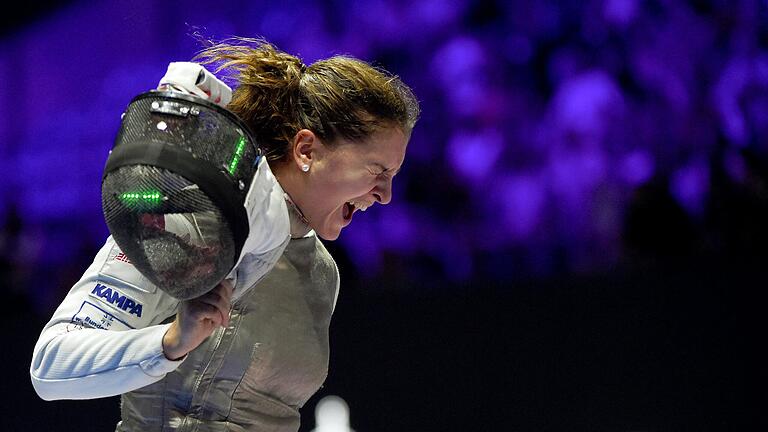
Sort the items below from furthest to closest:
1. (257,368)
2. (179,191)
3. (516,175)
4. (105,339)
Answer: (516,175) → (257,368) → (105,339) → (179,191)

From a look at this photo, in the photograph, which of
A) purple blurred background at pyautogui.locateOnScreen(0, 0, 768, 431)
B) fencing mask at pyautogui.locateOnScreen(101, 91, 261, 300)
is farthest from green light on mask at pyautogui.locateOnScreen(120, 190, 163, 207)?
purple blurred background at pyautogui.locateOnScreen(0, 0, 768, 431)

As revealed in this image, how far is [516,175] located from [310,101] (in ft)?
8.92

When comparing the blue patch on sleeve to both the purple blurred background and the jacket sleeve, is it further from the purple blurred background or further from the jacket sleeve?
the purple blurred background

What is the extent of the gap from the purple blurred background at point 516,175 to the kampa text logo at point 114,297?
6.89 ft

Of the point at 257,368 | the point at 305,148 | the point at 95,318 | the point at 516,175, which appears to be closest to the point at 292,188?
the point at 305,148

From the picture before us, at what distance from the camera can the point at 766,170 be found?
3555 mm

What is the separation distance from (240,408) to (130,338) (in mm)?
288

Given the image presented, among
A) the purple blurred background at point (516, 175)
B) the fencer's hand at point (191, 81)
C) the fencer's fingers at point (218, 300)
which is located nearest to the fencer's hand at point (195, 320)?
the fencer's fingers at point (218, 300)

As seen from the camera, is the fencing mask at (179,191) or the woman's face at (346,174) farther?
the woman's face at (346,174)

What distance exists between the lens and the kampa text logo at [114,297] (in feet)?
3.76

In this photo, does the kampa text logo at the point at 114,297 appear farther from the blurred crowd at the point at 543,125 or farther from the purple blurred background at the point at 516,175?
the blurred crowd at the point at 543,125

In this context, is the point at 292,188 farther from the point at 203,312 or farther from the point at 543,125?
the point at 543,125

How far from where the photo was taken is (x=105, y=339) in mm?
1077

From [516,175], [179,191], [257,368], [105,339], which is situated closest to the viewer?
[179,191]
